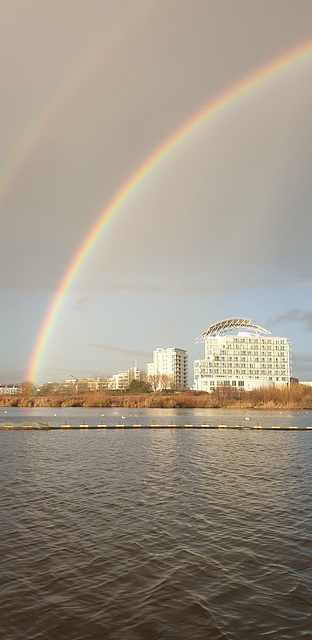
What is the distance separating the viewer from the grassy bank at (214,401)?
366ft

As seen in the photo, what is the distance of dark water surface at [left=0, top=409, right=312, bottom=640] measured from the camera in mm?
9836

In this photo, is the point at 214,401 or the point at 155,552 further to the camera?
the point at 214,401

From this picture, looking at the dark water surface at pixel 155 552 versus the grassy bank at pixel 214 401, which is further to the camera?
the grassy bank at pixel 214 401

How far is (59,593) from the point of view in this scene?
36.2ft

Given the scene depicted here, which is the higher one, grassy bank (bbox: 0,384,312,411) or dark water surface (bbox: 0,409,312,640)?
grassy bank (bbox: 0,384,312,411)

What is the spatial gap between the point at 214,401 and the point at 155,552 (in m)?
111

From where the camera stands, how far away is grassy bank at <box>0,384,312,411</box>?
366ft

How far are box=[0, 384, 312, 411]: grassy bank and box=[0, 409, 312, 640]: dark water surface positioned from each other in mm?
86509

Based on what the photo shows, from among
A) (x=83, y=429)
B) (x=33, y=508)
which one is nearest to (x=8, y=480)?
(x=33, y=508)

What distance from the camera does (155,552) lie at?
1379cm

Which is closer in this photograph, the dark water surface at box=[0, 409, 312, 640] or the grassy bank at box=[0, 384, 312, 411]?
the dark water surface at box=[0, 409, 312, 640]

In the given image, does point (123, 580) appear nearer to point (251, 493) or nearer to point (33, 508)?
point (33, 508)

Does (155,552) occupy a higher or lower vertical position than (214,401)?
lower

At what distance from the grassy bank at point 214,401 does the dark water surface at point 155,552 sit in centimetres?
8651
